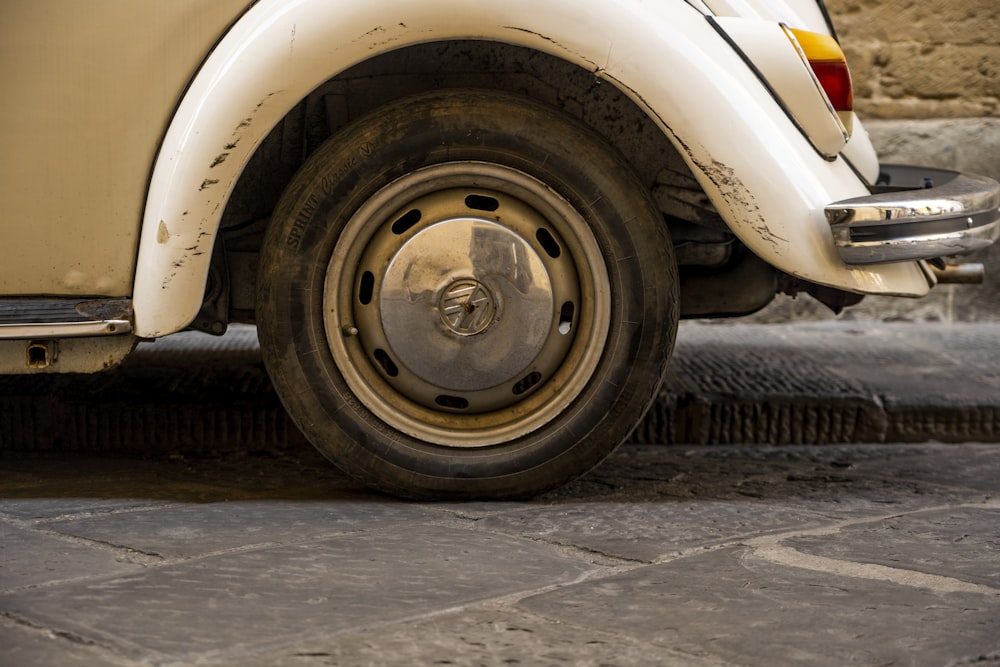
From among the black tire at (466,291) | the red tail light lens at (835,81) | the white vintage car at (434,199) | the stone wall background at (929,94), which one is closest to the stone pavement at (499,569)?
the black tire at (466,291)

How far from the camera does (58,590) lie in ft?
6.03

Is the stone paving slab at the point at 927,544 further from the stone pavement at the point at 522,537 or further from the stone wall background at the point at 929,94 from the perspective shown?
the stone wall background at the point at 929,94

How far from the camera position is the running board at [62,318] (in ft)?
7.52

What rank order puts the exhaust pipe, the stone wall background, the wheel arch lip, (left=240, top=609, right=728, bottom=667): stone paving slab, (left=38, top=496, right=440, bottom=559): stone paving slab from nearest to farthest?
1. (left=240, top=609, right=728, bottom=667): stone paving slab
2. (left=38, top=496, right=440, bottom=559): stone paving slab
3. the wheel arch lip
4. the exhaust pipe
5. the stone wall background

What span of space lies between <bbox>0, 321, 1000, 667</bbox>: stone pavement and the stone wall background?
1402 millimetres

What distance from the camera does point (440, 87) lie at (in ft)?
8.21

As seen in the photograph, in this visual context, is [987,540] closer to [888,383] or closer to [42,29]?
[888,383]

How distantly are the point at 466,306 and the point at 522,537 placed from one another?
502mm

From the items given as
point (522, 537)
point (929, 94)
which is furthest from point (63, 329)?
point (929, 94)

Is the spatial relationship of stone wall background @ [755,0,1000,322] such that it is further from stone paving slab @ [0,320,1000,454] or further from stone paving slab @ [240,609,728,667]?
stone paving slab @ [240,609,728,667]

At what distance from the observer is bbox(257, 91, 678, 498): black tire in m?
2.39

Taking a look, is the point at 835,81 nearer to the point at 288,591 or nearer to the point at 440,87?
the point at 440,87

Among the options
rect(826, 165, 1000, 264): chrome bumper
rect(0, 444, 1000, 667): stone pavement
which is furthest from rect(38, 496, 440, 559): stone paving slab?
rect(826, 165, 1000, 264): chrome bumper

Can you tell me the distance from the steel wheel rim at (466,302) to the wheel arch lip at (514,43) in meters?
0.28
